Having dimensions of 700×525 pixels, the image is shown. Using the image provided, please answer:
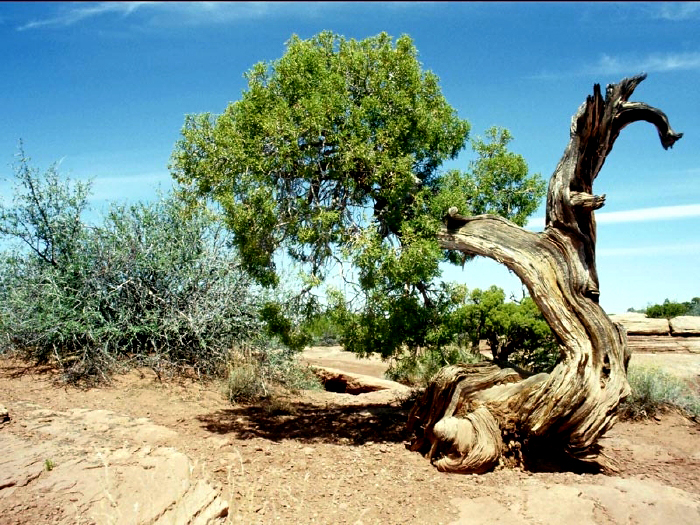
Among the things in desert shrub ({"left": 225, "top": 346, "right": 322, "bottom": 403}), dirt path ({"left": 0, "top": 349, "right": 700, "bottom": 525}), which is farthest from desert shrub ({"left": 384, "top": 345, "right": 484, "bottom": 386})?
desert shrub ({"left": 225, "top": 346, "right": 322, "bottom": 403})

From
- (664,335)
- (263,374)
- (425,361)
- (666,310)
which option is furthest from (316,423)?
(666,310)

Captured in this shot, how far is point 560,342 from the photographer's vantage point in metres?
7.63

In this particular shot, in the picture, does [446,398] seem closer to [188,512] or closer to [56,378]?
[188,512]

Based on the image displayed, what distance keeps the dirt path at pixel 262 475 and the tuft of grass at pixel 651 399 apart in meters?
0.94

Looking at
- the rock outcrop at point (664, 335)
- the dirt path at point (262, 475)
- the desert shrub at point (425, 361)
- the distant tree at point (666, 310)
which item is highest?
the distant tree at point (666, 310)

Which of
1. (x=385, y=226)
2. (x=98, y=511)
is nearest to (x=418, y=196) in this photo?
(x=385, y=226)

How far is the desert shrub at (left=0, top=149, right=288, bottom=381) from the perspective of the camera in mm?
10766

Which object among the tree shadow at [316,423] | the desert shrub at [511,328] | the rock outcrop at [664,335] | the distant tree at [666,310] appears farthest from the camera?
the distant tree at [666,310]

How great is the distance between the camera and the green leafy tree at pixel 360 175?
7.58m

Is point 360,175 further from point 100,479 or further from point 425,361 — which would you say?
point 100,479

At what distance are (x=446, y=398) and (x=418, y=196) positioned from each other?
266 cm

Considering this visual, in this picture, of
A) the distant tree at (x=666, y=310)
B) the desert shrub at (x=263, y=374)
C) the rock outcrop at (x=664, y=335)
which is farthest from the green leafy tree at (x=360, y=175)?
the distant tree at (x=666, y=310)

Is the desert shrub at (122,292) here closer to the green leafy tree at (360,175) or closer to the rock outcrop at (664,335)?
the green leafy tree at (360,175)

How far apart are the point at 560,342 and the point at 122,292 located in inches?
314
